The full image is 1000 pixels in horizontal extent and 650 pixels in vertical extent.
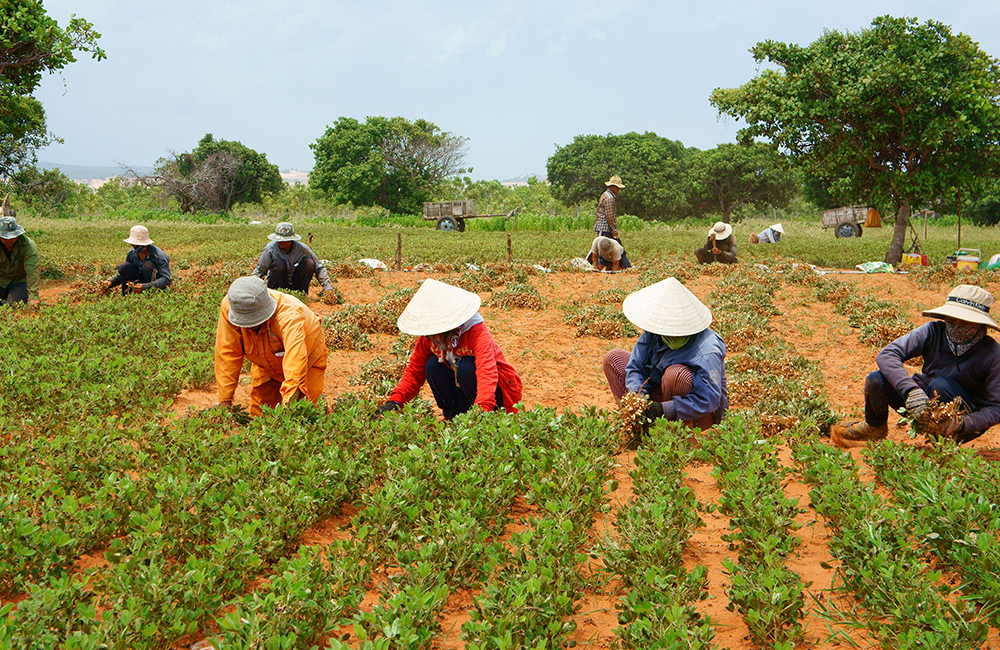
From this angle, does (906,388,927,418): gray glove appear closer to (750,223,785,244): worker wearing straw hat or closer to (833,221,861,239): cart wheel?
(750,223,785,244): worker wearing straw hat

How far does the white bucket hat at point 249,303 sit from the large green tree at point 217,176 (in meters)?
42.6

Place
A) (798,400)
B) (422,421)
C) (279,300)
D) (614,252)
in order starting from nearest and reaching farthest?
(422,421)
(279,300)
(798,400)
(614,252)

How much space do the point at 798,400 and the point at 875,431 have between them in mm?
716

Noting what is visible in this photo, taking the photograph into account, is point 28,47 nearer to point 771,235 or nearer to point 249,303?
point 249,303

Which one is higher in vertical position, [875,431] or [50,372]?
[50,372]

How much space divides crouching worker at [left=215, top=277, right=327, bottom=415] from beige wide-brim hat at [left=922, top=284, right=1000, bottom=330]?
4.07 m

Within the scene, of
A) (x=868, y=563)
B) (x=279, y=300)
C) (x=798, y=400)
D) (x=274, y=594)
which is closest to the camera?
(x=274, y=594)

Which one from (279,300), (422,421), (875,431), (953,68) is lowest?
(875,431)

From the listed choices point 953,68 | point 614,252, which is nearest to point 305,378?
point 614,252

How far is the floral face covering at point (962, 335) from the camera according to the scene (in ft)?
14.8

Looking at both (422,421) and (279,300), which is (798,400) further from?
(279,300)

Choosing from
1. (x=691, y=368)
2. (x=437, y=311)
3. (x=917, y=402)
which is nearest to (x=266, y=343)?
(x=437, y=311)

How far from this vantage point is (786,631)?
2.60 meters

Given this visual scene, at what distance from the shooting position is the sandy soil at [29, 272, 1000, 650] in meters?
2.96
